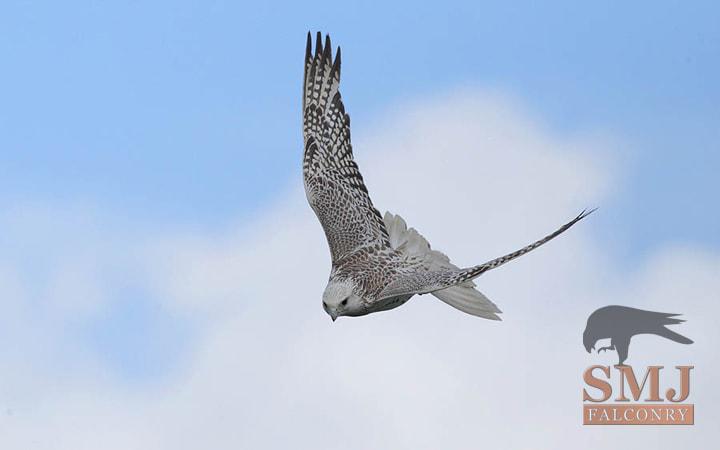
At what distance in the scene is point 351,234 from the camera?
14.8 metres

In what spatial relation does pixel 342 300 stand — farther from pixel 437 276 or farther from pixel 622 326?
pixel 622 326

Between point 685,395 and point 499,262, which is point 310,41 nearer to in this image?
point 499,262

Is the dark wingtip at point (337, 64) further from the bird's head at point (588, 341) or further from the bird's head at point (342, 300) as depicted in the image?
the bird's head at point (588, 341)

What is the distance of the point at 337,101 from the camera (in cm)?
1561

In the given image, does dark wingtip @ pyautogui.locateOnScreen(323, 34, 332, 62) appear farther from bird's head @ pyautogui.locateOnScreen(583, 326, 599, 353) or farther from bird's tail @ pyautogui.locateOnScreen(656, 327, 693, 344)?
bird's tail @ pyautogui.locateOnScreen(656, 327, 693, 344)

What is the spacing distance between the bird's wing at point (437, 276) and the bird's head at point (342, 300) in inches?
10.6

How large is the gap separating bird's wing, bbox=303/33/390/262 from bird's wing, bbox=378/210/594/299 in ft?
2.51

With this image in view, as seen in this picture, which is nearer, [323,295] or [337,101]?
[323,295]

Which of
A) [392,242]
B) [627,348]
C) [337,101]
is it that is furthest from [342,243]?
[627,348]

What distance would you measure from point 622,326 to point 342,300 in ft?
11.7

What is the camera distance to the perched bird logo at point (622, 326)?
15211mm

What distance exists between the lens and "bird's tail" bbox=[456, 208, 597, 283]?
12.3m

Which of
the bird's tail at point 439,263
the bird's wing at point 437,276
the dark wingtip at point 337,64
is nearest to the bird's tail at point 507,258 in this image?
the bird's wing at point 437,276

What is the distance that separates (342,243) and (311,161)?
48.8 inches
